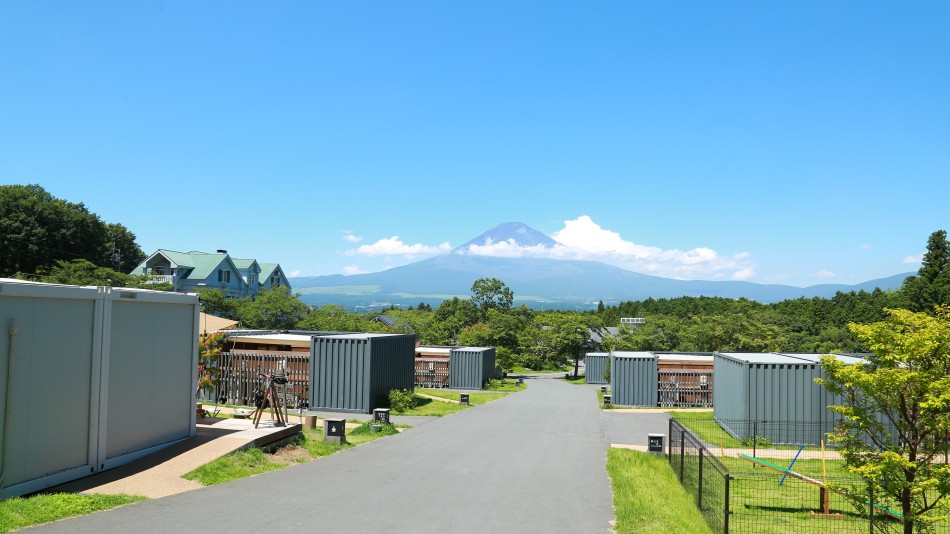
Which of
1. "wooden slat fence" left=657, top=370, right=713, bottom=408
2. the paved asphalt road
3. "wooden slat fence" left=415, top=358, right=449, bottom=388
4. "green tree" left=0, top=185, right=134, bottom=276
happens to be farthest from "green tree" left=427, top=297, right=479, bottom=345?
the paved asphalt road

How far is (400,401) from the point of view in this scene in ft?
83.4

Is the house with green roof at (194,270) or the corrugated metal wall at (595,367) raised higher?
the house with green roof at (194,270)

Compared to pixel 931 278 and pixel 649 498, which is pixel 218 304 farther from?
pixel 931 278

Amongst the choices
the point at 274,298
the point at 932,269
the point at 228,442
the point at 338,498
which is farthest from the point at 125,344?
the point at 932,269

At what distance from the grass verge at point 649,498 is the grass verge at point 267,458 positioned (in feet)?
Answer: 22.3

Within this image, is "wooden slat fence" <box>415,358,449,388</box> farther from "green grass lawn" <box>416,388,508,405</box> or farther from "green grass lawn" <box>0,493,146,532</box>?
"green grass lawn" <box>0,493,146,532</box>

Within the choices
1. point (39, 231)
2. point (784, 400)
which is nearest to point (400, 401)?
point (784, 400)

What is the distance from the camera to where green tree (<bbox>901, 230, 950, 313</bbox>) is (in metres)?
55.6

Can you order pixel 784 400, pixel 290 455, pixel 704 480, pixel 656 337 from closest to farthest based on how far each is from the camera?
pixel 704 480 < pixel 290 455 < pixel 784 400 < pixel 656 337

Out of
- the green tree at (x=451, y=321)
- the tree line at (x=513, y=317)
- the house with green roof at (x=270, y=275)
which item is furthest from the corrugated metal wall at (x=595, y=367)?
the house with green roof at (x=270, y=275)

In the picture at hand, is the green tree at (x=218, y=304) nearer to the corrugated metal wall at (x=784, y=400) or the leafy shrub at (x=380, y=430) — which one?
the leafy shrub at (x=380, y=430)

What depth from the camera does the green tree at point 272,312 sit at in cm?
5125

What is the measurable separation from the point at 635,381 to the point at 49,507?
1048 inches

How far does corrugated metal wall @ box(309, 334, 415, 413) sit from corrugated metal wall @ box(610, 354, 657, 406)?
1231cm
